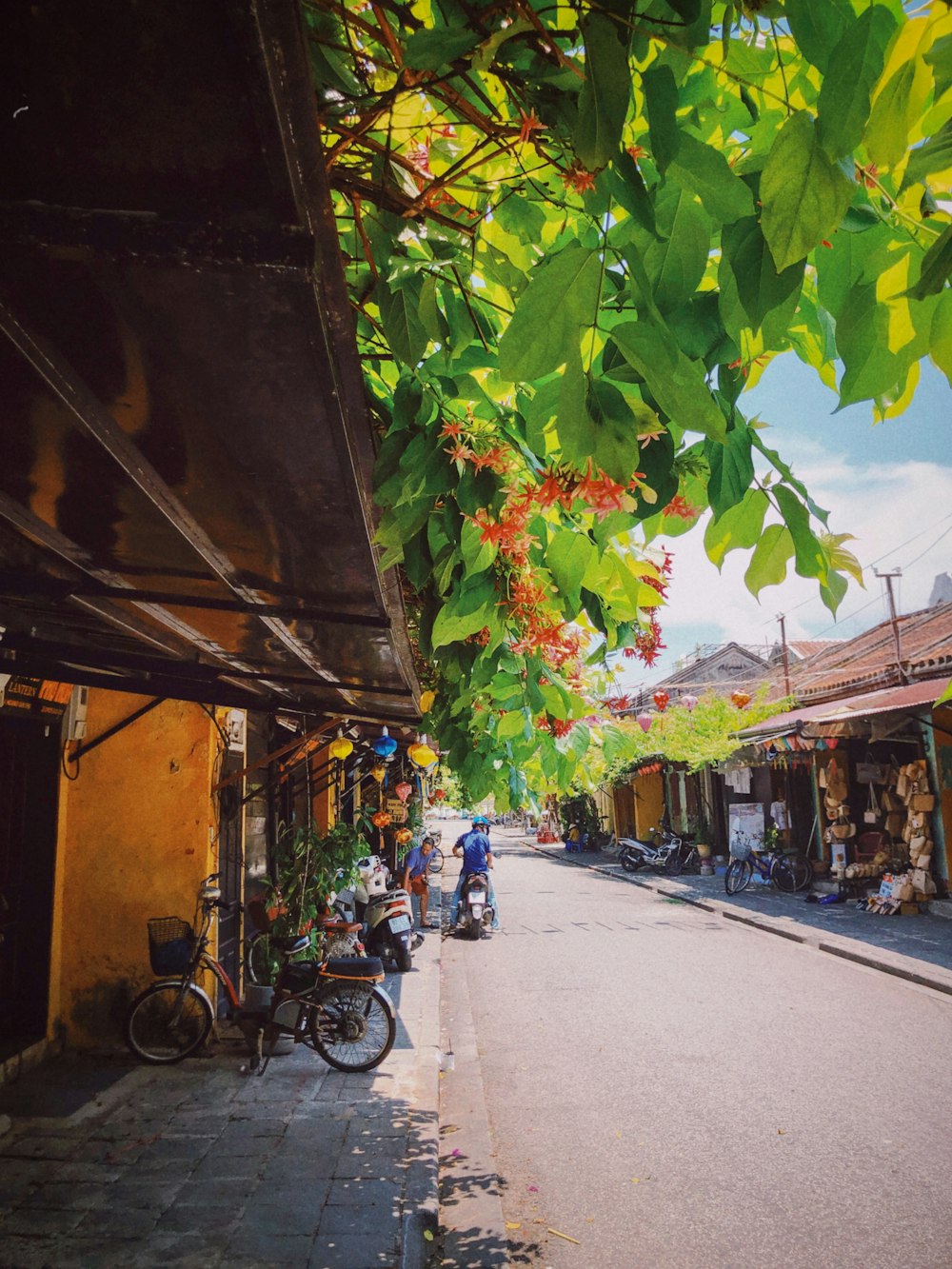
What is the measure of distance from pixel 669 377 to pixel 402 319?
2.62 ft

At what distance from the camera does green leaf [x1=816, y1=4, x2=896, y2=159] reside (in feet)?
2.65

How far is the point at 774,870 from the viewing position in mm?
17562

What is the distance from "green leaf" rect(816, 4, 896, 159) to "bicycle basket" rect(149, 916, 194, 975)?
643cm

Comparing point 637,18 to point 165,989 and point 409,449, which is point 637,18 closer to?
point 409,449

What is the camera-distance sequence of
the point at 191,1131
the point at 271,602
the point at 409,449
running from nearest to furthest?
the point at 409,449, the point at 271,602, the point at 191,1131

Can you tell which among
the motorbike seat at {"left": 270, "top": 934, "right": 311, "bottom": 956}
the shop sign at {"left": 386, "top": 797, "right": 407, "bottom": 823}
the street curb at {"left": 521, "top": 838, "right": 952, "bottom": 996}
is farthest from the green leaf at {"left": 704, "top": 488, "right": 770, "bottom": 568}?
the shop sign at {"left": 386, "top": 797, "right": 407, "bottom": 823}

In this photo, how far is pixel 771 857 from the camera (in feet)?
59.4

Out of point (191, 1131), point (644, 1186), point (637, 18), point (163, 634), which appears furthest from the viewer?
point (191, 1131)

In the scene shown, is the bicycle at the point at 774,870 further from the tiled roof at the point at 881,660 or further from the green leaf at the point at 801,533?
the green leaf at the point at 801,533

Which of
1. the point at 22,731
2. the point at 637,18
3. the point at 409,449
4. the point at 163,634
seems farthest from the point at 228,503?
the point at 22,731

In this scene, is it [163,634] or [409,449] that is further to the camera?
[163,634]

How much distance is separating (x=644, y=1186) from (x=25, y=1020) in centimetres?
Result: 461

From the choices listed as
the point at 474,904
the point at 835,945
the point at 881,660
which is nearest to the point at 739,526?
the point at 835,945

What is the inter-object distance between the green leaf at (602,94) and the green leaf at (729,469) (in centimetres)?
62
